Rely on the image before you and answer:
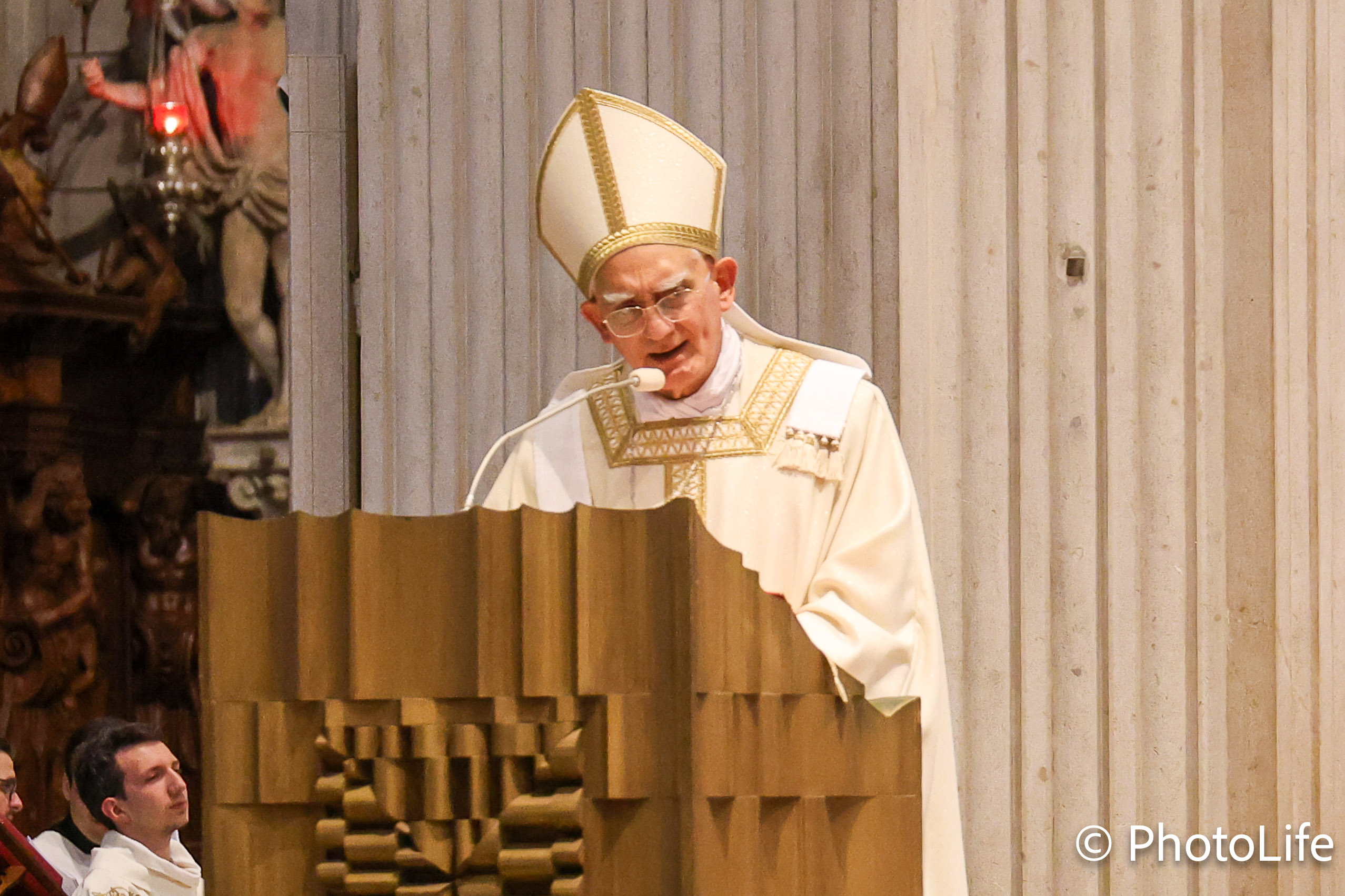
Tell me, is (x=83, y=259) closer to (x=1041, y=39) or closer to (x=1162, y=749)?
(x=1041, y=39)

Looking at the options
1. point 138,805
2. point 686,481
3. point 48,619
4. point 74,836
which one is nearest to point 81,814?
point 74,836

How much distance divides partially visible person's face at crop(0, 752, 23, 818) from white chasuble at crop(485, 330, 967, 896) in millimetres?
1867

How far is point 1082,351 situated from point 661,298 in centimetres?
143

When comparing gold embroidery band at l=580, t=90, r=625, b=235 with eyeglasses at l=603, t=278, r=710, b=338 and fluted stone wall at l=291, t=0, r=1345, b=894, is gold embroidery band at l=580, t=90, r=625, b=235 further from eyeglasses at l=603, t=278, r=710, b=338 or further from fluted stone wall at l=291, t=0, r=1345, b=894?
fluted stone wall at l=291, t=0, r=1345, b=894

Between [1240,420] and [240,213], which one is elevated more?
[240,213]

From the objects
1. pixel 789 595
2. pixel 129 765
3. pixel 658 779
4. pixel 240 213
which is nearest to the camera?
pixel 658 779

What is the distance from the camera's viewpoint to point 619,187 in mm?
3252

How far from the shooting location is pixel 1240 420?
4.27 m

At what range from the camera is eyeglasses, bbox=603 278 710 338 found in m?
3.21

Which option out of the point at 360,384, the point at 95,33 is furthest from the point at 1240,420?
the point at 95,33

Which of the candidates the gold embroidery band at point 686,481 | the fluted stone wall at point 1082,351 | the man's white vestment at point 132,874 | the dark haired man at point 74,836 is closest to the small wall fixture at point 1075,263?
the fluted stone wall at point 1082,351

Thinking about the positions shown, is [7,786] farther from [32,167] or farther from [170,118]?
[170,118]

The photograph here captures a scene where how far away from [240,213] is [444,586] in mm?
2577

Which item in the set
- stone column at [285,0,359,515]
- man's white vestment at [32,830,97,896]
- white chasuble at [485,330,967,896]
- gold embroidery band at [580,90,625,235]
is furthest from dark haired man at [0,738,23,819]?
gold embroidery band at [580,90,625,235]
